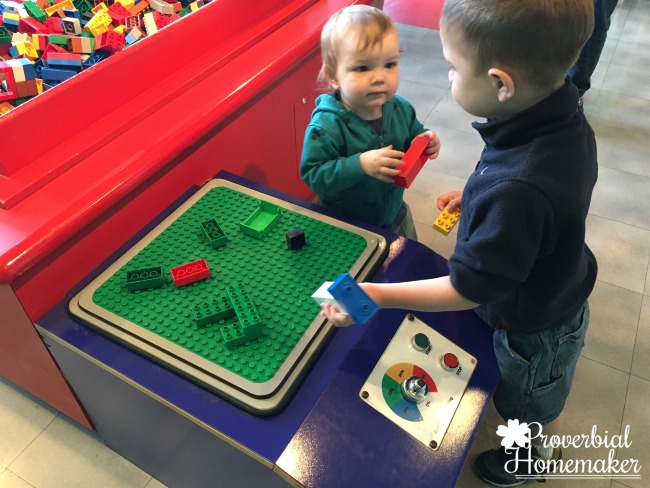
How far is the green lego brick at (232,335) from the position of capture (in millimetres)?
833

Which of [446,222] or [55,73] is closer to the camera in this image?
[446,222]

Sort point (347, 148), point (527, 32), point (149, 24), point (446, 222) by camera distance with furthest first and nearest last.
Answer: point (149, 24) → point (347, 148) → point (446, 222) → point (527, 32)

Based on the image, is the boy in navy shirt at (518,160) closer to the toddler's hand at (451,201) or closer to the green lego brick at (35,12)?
the toddler's hand at (451,201)

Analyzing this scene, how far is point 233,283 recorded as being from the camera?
3.10 ft

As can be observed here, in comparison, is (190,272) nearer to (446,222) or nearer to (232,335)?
(232,335)

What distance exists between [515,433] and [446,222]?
0.47m

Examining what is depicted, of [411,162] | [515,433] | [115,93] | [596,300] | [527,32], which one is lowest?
[596,300]

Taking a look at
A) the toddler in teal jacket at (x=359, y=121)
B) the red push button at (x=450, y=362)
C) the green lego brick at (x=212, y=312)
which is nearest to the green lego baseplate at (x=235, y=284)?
the green lego brick at (x=212, y=312)

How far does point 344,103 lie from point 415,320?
487 millimetres

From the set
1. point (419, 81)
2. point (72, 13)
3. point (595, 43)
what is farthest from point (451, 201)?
point (419, 81)

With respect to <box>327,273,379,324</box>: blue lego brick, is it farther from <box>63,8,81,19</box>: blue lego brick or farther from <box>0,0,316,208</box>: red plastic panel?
<box>63,8,81,19</box>: blue lego brick

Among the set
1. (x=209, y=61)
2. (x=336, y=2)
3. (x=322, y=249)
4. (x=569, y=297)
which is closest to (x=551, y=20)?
(x=569, y=297)

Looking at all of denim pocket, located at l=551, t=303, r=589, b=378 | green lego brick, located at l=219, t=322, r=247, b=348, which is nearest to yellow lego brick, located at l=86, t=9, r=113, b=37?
green lego brick, located at l=219, t=322, r=247, b=348

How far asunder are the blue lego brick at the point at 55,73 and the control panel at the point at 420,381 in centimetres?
98
